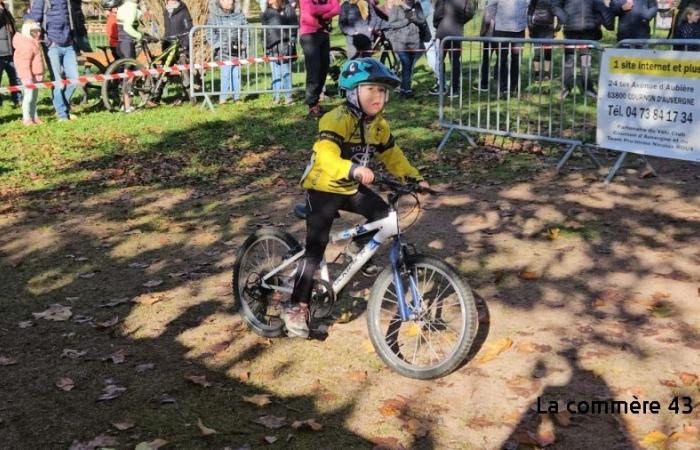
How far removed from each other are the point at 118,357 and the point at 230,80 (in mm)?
11254

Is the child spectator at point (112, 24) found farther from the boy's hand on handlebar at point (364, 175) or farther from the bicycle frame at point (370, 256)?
the boy's hand on handlebar at point (364, 175)

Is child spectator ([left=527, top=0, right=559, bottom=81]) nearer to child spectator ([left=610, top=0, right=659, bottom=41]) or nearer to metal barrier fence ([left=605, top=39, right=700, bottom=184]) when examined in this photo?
child spectator ([left=610, top=0, right=659, bottom=41])

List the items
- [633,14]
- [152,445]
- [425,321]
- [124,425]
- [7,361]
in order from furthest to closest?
[633,14]
[7,361]
[425,321]
[124,425]
[152,445]

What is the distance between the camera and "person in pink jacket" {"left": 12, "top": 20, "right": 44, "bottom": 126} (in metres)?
14.8

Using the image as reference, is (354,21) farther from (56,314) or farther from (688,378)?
(688,378)

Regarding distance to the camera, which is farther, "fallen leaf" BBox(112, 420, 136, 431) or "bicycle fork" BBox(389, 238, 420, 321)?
"bicycle fork" BBox(389, 238, 420, 321)

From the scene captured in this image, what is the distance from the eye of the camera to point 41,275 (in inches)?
303

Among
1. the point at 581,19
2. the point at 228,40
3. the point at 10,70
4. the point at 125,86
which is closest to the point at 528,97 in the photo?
the point at 581,19

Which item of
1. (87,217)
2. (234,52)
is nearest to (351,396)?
(87,217)

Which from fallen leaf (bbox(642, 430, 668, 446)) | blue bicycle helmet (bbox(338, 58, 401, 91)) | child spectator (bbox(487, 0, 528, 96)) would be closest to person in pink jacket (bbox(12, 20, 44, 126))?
child spectator (bbox(487, 0, 528, 96))

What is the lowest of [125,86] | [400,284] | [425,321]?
[425,321]

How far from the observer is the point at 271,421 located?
490 cm

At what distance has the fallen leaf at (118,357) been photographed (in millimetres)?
5791

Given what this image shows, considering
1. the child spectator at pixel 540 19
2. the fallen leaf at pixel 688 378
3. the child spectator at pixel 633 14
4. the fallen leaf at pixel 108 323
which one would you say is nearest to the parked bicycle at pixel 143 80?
the child spectator at pixel 540 19
